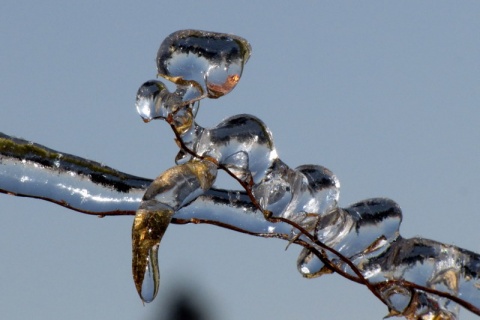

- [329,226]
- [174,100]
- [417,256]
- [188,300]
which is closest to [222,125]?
[174,100]

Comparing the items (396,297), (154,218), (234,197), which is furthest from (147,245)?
(396,297)

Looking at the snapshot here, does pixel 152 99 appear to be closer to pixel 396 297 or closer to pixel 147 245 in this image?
pixel 147 245

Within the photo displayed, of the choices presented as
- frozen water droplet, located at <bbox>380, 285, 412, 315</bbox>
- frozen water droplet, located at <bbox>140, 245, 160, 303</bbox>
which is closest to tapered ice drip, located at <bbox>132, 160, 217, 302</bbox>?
frozen water droplet, located at <bbox>140, 245, 160, 303</bbox>

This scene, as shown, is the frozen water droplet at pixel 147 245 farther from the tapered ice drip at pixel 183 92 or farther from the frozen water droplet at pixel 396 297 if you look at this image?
the frozen water droplet at pixel 396 297

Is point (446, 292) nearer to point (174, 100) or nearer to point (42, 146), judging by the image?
point (174, 100)

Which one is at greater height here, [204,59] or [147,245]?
[204,59]

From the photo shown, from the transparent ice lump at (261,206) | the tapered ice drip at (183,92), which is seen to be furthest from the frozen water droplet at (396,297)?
the tapered ice drip at (183,92)

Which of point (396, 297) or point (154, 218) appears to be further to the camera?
point (396, 297)

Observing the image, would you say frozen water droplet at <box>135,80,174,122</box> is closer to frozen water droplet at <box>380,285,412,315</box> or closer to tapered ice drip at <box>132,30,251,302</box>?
tapered ice drip at <box>132,30,251,302</box>

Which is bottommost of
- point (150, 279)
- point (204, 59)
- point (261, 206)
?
point (150, 279)
